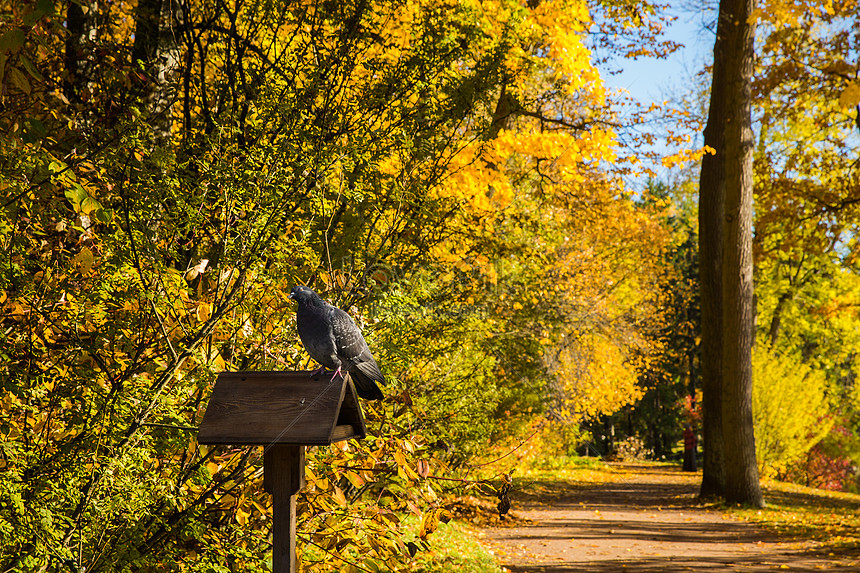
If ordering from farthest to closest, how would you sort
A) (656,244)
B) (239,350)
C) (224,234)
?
(656,244) → (239,350) → (224,234)

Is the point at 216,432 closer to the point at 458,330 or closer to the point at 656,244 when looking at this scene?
the point at 458,330

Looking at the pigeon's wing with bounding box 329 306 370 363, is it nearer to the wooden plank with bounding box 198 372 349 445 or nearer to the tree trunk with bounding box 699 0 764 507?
the wooden plank with bounding box 198 372 349 445

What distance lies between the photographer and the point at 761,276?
26266 millimetres

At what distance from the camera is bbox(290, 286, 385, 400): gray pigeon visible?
121 inches

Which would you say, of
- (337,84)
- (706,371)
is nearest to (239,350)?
A: (337,84)

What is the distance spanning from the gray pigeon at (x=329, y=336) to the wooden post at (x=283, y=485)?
1.51 feet

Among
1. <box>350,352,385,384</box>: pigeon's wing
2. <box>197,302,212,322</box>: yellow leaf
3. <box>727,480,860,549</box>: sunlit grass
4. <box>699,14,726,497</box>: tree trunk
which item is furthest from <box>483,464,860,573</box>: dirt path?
<box>197,302,212,322</box>: yellow leaf

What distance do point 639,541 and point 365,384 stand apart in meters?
7.41

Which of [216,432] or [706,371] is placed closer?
[216,432]

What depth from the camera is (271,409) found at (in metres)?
2.99

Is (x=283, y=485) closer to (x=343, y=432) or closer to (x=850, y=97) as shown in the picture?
(x=343, y=432)

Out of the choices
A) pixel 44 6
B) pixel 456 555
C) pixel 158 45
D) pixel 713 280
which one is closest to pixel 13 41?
pixel 44 6

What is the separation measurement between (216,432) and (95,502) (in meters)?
0.67

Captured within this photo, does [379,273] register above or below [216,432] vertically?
above
